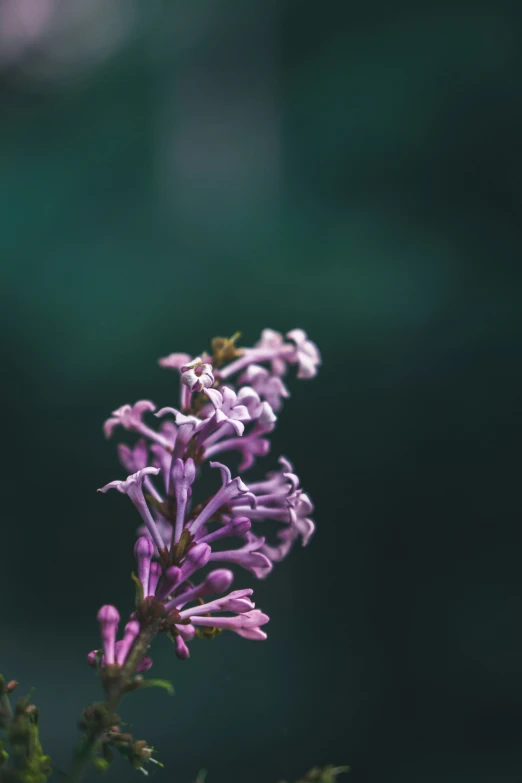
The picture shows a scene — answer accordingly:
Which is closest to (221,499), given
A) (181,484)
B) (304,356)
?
(181,484)

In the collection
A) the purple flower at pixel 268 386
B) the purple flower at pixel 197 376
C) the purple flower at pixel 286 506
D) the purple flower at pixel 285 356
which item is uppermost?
the purple flower at pixel 285 356

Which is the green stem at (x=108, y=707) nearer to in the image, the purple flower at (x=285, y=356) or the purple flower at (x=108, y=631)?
the purple flower at (x=108, y=631)

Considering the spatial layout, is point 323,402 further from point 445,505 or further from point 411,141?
point 411,141

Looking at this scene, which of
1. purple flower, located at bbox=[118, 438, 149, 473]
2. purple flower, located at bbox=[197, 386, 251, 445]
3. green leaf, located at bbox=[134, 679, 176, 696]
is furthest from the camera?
purple flower, located at bbox=[118, 438, 149, 473]

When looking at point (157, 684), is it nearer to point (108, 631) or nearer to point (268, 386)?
point (108, 631)

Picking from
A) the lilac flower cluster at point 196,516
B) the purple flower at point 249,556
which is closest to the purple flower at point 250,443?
the lilac flower cluster at point 196,516

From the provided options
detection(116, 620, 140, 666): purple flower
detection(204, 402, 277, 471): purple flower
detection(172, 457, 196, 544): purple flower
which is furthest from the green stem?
Answer: detection(204, 402, 277, 471): purple flower

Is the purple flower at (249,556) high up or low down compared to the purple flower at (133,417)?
down

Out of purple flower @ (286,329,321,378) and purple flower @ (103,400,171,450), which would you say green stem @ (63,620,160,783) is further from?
purple flower @ (286,329,321,378)
